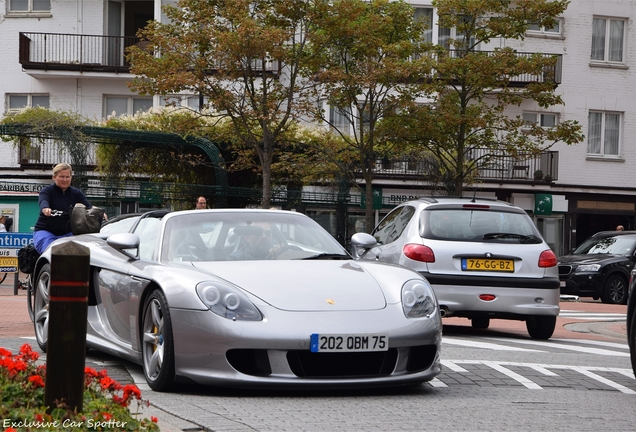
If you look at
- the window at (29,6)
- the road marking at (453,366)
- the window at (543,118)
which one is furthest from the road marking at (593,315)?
the window at (29,6)

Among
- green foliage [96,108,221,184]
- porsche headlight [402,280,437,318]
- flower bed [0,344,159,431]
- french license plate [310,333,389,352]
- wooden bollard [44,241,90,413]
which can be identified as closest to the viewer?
flower bed [0,344,159,431]

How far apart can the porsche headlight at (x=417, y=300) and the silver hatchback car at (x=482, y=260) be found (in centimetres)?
405

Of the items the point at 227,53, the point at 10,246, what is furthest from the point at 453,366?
the point at 227,53

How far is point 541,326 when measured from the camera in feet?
39.3

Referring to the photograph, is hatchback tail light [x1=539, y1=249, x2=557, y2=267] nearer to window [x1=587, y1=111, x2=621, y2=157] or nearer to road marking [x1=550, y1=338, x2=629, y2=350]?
road marking [x1=550, y1=338, x2=629, y2=350]

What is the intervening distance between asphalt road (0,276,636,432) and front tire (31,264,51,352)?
264 mm

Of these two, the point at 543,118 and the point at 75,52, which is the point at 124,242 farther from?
the point at 543,118

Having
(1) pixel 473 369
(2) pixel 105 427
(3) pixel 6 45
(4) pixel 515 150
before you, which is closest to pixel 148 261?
(1) pixel 473 369

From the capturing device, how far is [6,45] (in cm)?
3931

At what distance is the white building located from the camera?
126 ft

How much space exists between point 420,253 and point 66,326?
7131 millimetres

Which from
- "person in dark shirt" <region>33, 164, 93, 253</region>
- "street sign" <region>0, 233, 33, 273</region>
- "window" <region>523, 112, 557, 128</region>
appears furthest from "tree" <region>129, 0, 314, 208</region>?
"window" <region>523, 112, 557, 128</region>

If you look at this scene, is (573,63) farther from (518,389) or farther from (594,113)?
(518,389)

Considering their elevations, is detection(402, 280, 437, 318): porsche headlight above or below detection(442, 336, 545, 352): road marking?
above
